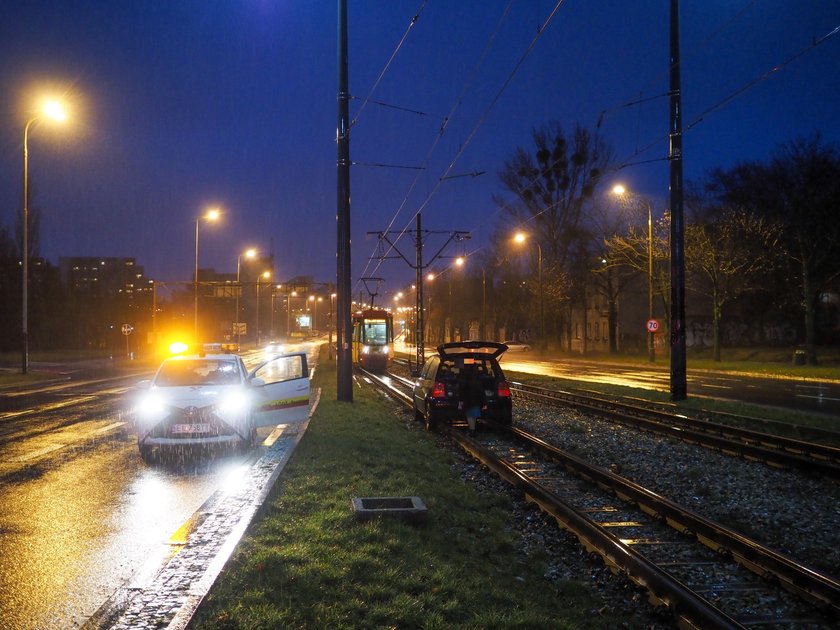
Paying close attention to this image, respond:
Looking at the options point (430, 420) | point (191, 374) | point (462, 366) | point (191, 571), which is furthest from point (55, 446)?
point (191, 571)

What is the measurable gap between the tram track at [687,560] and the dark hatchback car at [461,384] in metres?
5.17

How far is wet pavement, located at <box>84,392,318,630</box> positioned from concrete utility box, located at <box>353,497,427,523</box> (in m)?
1.06

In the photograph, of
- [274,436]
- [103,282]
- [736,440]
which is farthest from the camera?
[103,282]

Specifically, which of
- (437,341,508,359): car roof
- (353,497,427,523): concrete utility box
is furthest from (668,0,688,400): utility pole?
(353,497,427,523): concrete utility box

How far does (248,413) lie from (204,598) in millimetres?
7617

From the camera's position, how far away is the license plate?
11.6m

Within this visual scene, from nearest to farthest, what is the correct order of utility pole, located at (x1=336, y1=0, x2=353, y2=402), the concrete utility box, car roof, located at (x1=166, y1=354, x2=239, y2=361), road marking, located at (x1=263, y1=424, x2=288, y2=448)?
the concrete utility box → car roof, located at (x1=166, y1=354, x2=239, y2=361) → road marking, located at (x1=263, y1=424, x2=288, y2=448) → utility pole, located at (x1=336, y1=0, x2=353, y2=402)

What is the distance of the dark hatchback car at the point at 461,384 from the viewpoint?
15.9 m

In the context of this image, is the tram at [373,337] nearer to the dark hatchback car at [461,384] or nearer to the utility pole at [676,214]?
the utility pole at [676,214]

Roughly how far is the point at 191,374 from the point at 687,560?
943 cm

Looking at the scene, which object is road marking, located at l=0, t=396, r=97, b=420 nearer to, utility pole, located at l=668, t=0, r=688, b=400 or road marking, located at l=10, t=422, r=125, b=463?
road marking, located at l=10, t=422, r=125, b=463

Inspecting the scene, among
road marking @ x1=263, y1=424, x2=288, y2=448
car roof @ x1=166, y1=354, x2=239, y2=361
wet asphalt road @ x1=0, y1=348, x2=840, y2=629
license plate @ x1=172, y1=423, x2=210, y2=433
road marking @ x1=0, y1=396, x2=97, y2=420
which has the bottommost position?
road marking @ x1=263, y1=424, x2=288, y2=448

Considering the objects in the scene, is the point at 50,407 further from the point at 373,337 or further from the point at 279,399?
the point at 373,337

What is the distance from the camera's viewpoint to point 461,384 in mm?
16109
